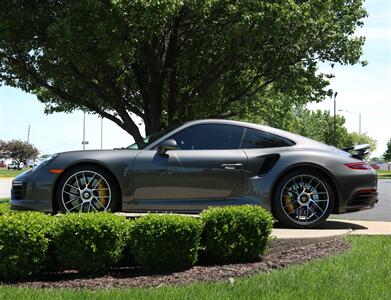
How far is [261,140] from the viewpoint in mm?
6816

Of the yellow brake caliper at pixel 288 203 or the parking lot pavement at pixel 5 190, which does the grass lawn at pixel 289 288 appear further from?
the parking lot pavement at pixel 5 190

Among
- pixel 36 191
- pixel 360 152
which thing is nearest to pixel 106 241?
pixel 36 191

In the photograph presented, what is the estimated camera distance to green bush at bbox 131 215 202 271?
461 centimetres

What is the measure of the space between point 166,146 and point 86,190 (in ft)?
3.67

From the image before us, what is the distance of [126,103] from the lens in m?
16.1

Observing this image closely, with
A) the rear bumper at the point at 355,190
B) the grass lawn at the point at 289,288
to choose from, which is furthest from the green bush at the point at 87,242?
the rear bumper at the point at 355,190

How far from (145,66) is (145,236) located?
11196 mm

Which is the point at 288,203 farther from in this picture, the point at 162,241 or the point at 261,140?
the point at 162,241

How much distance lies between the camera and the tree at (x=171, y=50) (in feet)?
36.8

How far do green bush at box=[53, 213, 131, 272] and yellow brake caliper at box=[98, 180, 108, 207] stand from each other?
172cm

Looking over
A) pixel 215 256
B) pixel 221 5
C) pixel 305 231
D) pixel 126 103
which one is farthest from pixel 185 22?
pixel 215 256

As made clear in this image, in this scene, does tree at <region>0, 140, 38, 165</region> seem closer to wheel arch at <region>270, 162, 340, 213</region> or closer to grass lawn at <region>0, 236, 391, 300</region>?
wheel arch at <region>270, 162, 340, 213</region>

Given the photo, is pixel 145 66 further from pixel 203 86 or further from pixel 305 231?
pixel 305 231

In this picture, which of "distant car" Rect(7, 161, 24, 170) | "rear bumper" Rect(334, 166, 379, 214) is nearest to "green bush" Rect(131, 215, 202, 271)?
"rear bumper" Rect(334, 166, 379, 214)
